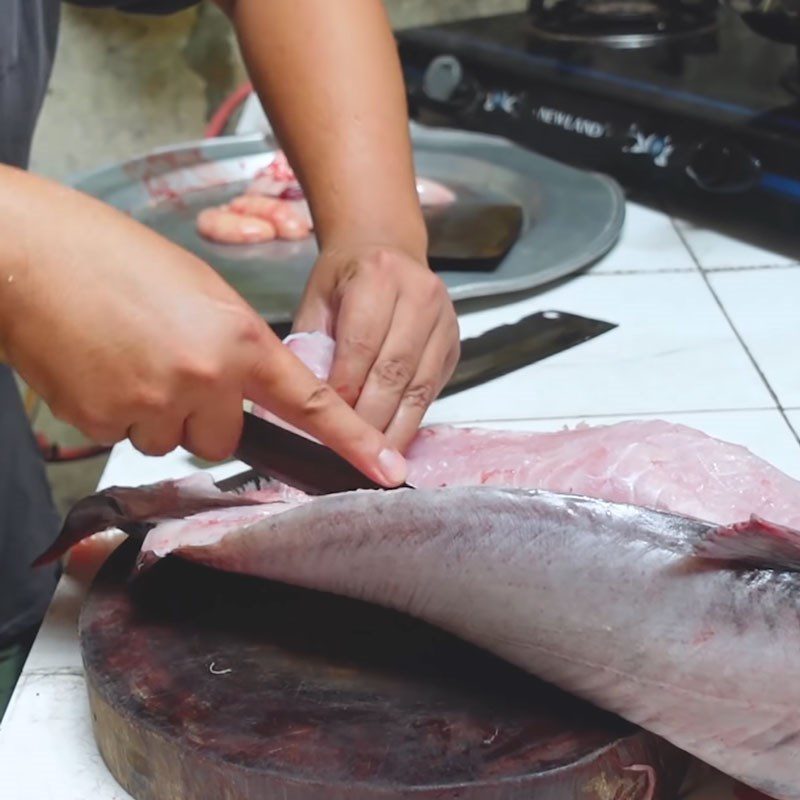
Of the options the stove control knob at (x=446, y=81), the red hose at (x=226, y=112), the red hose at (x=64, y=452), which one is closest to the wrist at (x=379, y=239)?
the stove control knob at (x=446, y=81)

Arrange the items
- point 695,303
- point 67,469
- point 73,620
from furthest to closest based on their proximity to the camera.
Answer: point 67,469 < point 695,303 < point 73,620

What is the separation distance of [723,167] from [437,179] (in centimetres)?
41

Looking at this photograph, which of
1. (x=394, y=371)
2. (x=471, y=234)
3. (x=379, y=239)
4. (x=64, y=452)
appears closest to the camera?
(x=394, y=371)

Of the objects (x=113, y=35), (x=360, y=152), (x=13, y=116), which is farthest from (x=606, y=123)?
(x=113, y=35)

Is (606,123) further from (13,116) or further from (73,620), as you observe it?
(73,620)

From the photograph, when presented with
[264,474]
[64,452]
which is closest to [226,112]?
[64,452]

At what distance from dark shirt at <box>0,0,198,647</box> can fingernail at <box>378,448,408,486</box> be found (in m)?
0.56

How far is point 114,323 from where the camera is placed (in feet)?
2.25

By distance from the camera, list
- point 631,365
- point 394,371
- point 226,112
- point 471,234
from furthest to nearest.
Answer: point 226,112, point 471,234, point 631,365, point 394,371

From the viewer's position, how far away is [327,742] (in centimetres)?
65

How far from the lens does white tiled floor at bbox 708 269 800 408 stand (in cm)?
113

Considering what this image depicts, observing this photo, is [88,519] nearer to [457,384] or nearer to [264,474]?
[264,474]

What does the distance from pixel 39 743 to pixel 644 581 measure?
0.40 metres

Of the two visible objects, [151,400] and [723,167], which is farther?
[723,167]
